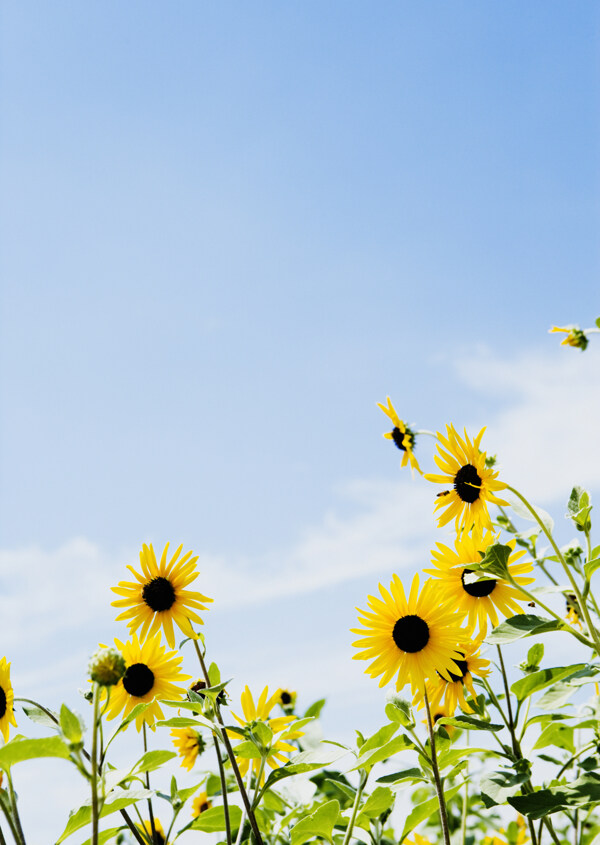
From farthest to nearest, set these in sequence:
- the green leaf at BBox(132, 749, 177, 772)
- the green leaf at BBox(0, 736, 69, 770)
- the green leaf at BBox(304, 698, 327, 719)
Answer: the green leaf at BBox(304, 698, 327, 719)
the green leaf at BBox(132, 749, 177, 772)
the green leaf at BBox(0, 736, 69, 770)

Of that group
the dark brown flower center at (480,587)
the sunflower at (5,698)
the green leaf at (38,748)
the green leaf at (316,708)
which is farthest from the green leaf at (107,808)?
the green leaf at (316,708)

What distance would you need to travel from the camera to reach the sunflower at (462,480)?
2543 mm

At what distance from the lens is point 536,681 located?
225cm

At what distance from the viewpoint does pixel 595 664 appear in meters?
1.99

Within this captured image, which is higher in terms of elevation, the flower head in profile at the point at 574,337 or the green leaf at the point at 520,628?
the flower head in profile at the point at 574,337

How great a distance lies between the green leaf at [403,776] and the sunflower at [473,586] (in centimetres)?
51

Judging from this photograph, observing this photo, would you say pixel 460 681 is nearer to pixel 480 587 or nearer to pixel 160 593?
pixel 480 587

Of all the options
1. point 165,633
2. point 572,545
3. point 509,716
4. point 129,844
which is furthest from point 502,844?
point 129,844

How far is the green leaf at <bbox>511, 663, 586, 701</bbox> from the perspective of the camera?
2197mm

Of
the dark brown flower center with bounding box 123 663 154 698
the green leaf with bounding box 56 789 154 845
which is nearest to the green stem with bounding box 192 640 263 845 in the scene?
the green leaf with bounding box 56 789 154 845

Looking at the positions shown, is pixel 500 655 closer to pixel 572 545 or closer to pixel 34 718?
pixel 572 545

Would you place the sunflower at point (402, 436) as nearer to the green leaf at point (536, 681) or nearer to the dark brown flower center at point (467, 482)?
the dark brown flower center at point (467, 482)

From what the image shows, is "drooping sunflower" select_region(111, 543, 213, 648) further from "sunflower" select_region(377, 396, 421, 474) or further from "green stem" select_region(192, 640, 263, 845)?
"sunflower" select_region(377, 396, 421, 474)

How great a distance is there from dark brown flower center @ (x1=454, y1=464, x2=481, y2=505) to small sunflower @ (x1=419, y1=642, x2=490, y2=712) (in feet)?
1.51
